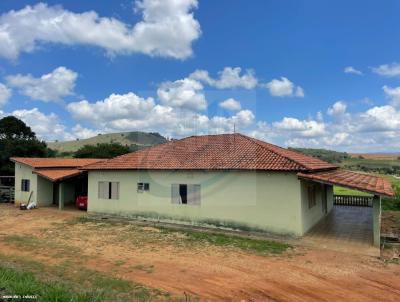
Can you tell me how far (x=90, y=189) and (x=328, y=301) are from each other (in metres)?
16.2

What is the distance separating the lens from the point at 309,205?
1572 centimetres

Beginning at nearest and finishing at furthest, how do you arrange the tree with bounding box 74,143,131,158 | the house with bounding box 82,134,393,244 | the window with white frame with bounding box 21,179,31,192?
the house with bounding box 82,134,393,244 < the window with white frame with bounding box 21,179,31,192 < the tree with bounding box 74,143,131,158

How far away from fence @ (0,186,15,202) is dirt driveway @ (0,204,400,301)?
12575 millimetres

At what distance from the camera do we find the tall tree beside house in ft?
118

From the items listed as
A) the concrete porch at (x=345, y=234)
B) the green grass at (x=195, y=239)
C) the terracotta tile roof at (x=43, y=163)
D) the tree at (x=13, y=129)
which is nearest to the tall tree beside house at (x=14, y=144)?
the tree at (x=13, y=129)

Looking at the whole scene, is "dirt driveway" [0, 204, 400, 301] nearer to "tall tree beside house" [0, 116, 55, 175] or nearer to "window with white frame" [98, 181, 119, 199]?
"window with white frame" [98, 181, 119, 199]

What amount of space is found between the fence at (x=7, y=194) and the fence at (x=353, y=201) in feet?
85.8

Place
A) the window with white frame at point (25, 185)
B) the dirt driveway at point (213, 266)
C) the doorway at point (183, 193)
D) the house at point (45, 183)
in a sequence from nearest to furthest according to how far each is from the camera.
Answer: the dirt driveway at point (213, 266) < the doorway at point (183, 193) < the house at point (45, 183) < the window with white frame at point (25, 185)

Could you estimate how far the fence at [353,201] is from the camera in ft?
81.7

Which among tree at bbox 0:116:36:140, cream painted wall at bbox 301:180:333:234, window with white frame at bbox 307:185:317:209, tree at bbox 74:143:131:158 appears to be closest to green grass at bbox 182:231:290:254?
cream painted wall at bbox 301:180:333:234

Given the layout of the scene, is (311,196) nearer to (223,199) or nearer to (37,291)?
(223,199)

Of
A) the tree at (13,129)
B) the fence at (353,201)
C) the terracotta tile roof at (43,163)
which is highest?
the tree at (13,129)

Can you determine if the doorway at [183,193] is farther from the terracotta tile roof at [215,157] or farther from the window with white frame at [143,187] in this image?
the window with white frame at [143,187]

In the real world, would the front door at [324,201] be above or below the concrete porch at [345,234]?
above
